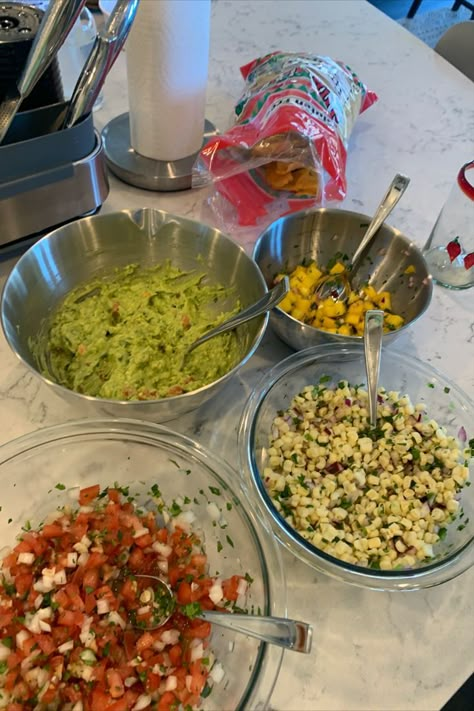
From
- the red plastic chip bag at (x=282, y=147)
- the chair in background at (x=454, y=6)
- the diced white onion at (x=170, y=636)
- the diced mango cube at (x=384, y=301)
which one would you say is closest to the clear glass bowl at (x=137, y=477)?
the diced white onion at (x=170, y=636)

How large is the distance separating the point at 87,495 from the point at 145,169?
86 centimetres

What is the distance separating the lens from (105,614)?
0.74m

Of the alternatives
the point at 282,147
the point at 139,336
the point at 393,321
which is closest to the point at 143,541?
the point at 139,336

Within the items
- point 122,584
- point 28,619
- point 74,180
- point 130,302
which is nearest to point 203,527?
point 122,584

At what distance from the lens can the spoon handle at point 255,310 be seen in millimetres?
885

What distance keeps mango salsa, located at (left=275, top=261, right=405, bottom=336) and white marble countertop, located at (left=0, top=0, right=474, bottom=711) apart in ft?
0.27

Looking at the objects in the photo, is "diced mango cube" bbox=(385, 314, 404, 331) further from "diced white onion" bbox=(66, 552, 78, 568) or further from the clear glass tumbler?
"diced white onion" bbox=(66, 552, 78, 568)

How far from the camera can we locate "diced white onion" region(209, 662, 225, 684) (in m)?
0.70

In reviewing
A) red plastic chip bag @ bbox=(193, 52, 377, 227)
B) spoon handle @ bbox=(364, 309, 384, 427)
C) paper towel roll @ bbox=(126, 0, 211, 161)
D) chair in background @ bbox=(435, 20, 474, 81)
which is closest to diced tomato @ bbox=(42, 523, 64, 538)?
spoon handle @ bbox=(364, 309, 384, 427)

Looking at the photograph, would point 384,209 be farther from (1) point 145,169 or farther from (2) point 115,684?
(2) point 115,684

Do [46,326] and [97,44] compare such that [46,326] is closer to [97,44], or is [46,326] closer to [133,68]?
[97,44]

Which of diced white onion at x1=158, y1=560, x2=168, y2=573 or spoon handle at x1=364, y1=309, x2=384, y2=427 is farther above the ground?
spoon handle at x1=364, y1=309, x2=384, y2=427

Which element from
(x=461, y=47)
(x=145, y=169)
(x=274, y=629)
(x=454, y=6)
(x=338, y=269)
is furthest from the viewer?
(x=454, y=6)

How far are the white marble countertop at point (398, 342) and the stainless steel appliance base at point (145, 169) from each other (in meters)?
0.03
